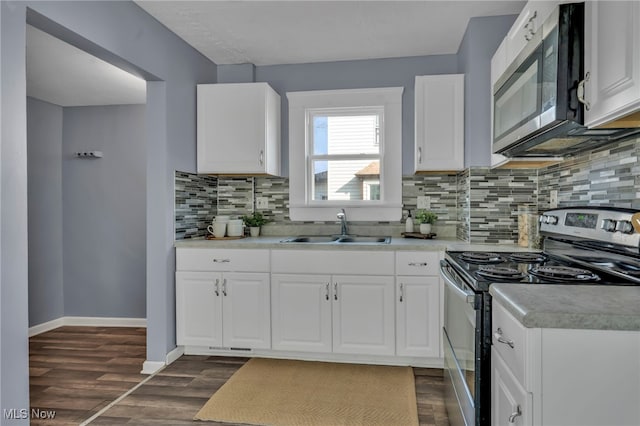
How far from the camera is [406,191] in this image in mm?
3467

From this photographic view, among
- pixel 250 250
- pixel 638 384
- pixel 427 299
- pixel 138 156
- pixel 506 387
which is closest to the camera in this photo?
pixel 638 384

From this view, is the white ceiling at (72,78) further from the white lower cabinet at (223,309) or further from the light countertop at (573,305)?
the light countertop at (573,305)

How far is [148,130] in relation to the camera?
115 inches

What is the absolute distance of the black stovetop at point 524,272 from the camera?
1.46 meters

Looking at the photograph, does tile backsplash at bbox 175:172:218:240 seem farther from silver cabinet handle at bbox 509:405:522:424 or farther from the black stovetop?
silver cabinet handle at bbox 509:405:522:424

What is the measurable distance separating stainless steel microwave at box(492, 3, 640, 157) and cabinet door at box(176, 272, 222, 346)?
2169 millimetres

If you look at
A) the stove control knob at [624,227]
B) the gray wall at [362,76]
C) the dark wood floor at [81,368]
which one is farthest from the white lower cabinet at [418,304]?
the dark wood floor at [81,368]

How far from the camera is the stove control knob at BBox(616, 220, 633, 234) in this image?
1550 mm

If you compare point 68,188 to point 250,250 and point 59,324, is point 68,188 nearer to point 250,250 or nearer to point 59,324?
point 59,324

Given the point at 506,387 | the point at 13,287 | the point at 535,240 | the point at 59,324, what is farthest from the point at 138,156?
the point at 506,387

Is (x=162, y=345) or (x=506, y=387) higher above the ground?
(x=506, y=387)

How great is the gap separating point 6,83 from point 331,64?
2.42m

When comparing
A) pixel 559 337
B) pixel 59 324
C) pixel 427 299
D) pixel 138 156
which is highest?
pixel 138 156

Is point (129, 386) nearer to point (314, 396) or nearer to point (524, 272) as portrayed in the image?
point (314, 396)
